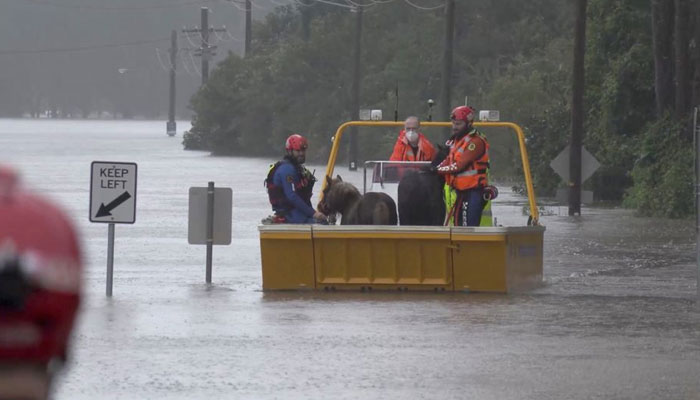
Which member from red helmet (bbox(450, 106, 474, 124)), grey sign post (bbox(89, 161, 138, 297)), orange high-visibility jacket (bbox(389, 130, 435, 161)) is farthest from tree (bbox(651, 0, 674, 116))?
grey sign post (bbox(89, 161, 138, 297))

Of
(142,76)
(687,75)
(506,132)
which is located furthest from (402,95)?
(142,76)

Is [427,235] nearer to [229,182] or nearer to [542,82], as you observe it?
[229,182]

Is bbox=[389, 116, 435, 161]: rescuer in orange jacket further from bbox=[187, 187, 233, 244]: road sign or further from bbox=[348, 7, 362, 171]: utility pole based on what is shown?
bbox=[348, 7, 362, 171]: utility pole

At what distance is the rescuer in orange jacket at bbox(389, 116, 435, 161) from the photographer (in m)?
15.6

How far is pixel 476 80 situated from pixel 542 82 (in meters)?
16.4

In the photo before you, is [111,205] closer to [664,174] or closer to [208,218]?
[208,218]

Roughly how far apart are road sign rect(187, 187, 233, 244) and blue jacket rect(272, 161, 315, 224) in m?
0.50

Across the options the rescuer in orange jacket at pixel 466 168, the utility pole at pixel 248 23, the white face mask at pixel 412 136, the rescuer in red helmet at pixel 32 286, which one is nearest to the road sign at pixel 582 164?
the white face mask at pixel 412 136

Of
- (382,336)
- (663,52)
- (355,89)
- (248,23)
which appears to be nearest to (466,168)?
(382,336)

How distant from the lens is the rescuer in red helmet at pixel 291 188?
1498 centimetres

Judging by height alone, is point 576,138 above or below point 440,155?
above

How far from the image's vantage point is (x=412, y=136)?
1557 cm

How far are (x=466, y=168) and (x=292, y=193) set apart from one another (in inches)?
64.9

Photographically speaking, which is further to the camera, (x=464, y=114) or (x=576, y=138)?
(x=576, y=138)
